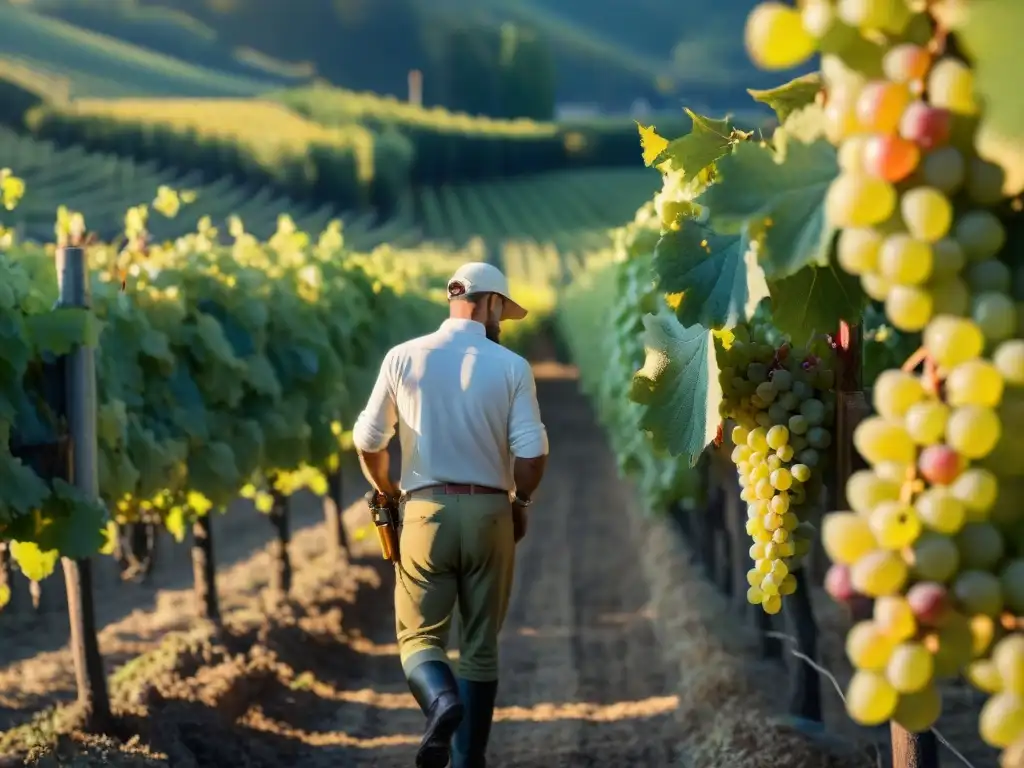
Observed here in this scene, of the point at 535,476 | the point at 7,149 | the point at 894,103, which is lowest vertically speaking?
the point at 535,476

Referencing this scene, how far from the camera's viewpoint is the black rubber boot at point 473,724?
4.09 m

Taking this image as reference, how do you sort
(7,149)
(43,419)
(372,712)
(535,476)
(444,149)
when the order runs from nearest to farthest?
(535,476) < (43,419) < (372,712) < (7,149) < (444,149)

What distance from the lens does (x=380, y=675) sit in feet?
23.2

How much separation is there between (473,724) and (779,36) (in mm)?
2968

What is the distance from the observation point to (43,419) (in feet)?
14.6

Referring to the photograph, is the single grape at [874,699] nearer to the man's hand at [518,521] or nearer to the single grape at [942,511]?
the single grape at [942,511]

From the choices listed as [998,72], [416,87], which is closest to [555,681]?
[998,72]

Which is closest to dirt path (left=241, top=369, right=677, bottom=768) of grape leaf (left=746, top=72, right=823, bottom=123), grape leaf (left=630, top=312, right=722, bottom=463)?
grape leaf (left=630, top=312, right=722, bottom=463)

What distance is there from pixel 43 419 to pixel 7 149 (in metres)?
41.2

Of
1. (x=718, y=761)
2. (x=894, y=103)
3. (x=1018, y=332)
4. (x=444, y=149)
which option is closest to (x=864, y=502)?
(x=1018, y=332)

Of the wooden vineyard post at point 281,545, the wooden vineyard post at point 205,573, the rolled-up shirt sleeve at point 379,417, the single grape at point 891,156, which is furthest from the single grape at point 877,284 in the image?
the wooden vineyard post at point 281,545

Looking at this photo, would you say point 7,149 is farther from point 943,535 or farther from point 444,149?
point 943,535

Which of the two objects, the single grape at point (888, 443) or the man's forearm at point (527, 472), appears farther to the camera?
the man's forearm at point (527, 472)

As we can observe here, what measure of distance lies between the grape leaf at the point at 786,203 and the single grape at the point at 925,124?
Answer: 0.69 ft
